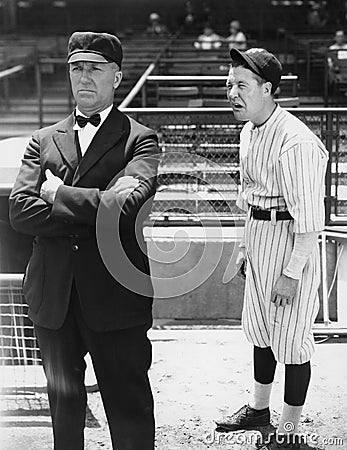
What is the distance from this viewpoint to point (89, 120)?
2520 millimetres

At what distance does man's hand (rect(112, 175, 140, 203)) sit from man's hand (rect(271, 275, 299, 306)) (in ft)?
2.15

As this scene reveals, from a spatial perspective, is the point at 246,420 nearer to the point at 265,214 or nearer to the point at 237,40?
the point at 265,214

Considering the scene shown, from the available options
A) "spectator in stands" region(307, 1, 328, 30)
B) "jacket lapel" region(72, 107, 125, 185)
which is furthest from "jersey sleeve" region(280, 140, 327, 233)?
"spectator in stands" region(307, 1, 328, 30)

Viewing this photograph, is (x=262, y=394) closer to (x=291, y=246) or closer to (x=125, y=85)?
(x=291, y=246)

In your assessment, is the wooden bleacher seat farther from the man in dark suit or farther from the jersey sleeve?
the man in dark suit

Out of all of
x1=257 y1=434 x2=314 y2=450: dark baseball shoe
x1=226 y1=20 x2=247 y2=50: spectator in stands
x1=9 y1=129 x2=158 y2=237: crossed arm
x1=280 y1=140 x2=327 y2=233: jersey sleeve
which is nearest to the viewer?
x1=9 y1=129 x2=158 y2=237: crossed arm

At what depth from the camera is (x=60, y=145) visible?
8.26 ft

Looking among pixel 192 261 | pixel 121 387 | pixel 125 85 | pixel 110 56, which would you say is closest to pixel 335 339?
pixel 192 261

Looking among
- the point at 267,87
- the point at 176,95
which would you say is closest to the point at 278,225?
the point at 267,87

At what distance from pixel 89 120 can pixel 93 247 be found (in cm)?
40

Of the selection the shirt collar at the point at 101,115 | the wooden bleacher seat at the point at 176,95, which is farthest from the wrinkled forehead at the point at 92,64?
the wooden bleacher seat at the point at 176,95

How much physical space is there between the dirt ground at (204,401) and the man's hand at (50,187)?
1167mm

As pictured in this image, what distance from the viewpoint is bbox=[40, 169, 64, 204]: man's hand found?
2.40 m

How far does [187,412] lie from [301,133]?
1.35 metres
